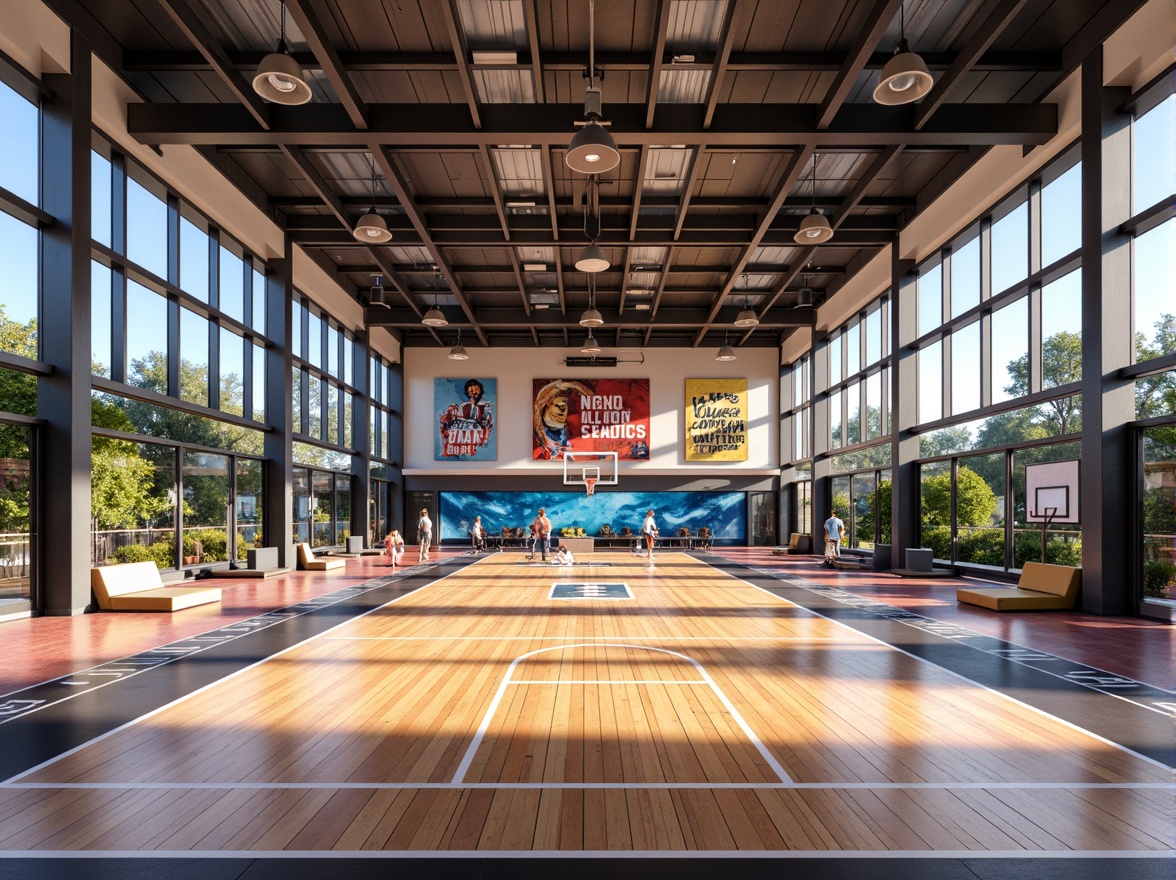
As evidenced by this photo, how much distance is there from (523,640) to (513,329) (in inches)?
757

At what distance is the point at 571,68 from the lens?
10250 millimetres

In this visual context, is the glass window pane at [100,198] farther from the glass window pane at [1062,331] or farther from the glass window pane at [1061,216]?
the glass window pane at [1062,331]

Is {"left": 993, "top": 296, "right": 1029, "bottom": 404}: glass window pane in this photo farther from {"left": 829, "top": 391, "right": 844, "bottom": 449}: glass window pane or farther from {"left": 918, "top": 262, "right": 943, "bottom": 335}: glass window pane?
{"left": 829, "top": 391, "right": 844, "bottom": 449}: glass window pane

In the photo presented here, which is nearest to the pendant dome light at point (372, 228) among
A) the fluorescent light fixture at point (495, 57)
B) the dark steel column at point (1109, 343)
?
the fluorescent light fixture at point (495, 57)

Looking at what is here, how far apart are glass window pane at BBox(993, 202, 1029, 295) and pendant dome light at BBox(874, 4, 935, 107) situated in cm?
621

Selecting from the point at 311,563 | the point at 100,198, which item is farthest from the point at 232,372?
the point at 100,198

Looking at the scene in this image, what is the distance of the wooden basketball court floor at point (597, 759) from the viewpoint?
345cm

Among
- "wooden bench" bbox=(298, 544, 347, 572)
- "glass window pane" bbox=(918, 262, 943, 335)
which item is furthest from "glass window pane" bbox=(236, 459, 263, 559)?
"glass window pane" bbox=(918, 262, 943, 335)

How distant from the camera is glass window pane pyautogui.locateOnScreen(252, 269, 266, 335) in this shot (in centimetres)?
1656

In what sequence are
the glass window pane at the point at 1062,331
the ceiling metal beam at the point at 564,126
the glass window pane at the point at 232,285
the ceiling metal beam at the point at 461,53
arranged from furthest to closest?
the glass window pane at the point at 232,285 → the glass window pane at the point at 1062,331 → the ceiling metal beam at the point at 564,126 → the ceiling metal beam at the point at 461,53

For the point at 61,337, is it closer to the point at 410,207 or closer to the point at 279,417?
the point at 410,207

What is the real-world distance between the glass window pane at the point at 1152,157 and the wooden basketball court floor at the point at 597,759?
655 centimetres

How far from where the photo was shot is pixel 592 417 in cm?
2773

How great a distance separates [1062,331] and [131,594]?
47.2 feet
